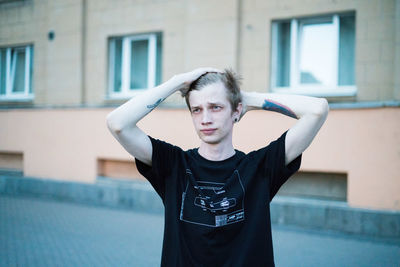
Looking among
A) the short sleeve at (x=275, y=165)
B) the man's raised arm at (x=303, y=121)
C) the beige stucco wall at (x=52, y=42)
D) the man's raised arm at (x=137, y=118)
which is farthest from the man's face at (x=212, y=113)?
the beige stucco wall at (x=52, y=42)

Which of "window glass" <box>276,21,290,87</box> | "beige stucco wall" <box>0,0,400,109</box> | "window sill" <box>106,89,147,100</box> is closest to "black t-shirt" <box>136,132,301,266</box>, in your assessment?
"beige stucco wall" <box>0,0,400,109</box>

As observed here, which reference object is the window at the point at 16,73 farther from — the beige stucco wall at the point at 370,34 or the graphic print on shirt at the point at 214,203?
the graphic print on shirt at the point at 214,203

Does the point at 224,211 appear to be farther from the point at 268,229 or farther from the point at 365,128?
the point at 365,128

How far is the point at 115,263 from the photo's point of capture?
4953 millimetres

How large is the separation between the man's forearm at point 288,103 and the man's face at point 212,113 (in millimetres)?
237

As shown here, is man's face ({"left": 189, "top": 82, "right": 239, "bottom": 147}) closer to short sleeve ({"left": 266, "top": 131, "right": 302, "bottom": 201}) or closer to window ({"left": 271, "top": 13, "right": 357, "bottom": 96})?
short sleeve ({"left": 266, "top": 131, "right": 302, "bottom": 201})

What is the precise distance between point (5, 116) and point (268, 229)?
10.2 metres

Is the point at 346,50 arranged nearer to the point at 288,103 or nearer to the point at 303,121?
the point at 288,103

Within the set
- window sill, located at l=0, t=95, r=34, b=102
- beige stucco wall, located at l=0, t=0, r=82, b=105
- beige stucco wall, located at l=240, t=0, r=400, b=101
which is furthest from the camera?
window sill, located at l=0, t=95, r=34, b=102

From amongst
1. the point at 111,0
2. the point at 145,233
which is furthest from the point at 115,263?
the point at 111,0

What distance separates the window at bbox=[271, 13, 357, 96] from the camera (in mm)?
6926

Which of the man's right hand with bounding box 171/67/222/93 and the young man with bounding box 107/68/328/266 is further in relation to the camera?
the man's right hand with bounding box 171/67/222/93

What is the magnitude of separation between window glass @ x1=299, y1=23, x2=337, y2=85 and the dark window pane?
136mm

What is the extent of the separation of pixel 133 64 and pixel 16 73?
156 inches
